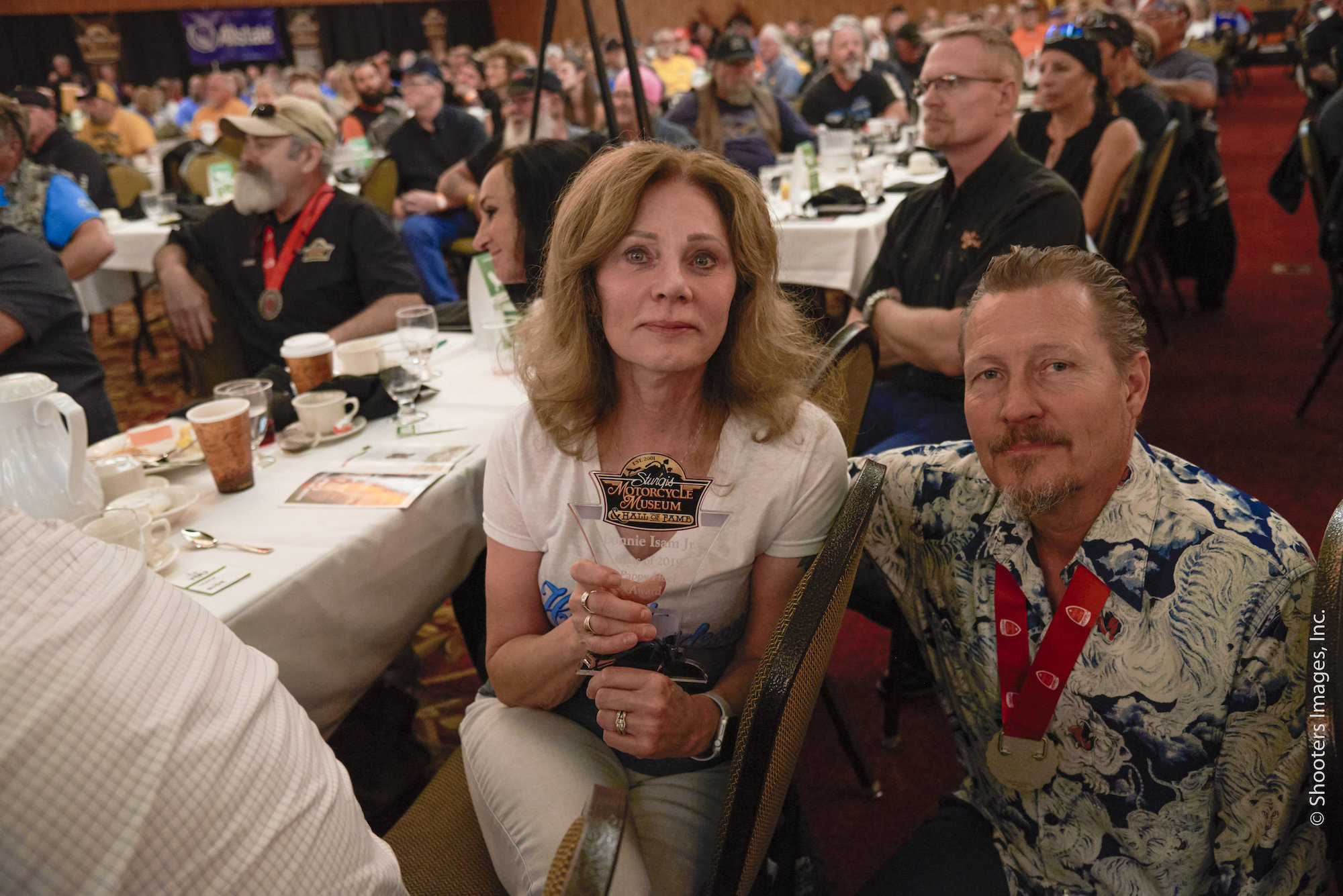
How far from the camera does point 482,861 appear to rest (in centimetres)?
121

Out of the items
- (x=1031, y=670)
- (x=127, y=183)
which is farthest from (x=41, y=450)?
(x=127, y=183)

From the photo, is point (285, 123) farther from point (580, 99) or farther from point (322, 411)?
point (580, 99)

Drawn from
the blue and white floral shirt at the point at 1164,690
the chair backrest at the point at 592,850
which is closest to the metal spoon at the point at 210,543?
the chair backrest at the point at 592,850

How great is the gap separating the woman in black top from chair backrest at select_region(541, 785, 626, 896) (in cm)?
353

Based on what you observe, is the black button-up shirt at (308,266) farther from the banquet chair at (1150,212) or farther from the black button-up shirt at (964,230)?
the banquet chair at (1150,212)

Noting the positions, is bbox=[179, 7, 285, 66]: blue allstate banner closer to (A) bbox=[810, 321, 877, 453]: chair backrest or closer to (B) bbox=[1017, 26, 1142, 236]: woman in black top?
(B) bbox=[1017, 26, 1142, 236]: woman in black top

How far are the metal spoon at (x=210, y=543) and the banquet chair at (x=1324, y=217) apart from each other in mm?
3653

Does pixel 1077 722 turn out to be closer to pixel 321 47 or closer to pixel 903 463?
pixel 903 463

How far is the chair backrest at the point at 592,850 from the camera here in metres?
0.73

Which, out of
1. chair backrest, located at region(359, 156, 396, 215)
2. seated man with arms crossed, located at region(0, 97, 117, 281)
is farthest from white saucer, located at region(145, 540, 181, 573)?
chair backrest, located at region(359, 156, 396, 215)

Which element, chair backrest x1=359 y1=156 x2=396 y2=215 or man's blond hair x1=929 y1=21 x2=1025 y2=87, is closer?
man's blond hair x1=929 y1=21 x2=1025 y2=87

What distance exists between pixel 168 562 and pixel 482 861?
67cm

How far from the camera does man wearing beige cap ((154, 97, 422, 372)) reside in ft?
9.14

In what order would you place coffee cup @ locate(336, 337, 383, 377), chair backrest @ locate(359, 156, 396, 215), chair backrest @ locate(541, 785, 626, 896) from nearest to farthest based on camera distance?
chair backrest @ locate(541, 785, 626, 896)
coffee cup @ locate(336, 337, 383, 377)
chair backrest @ locate(359, 156, 396, 215)
